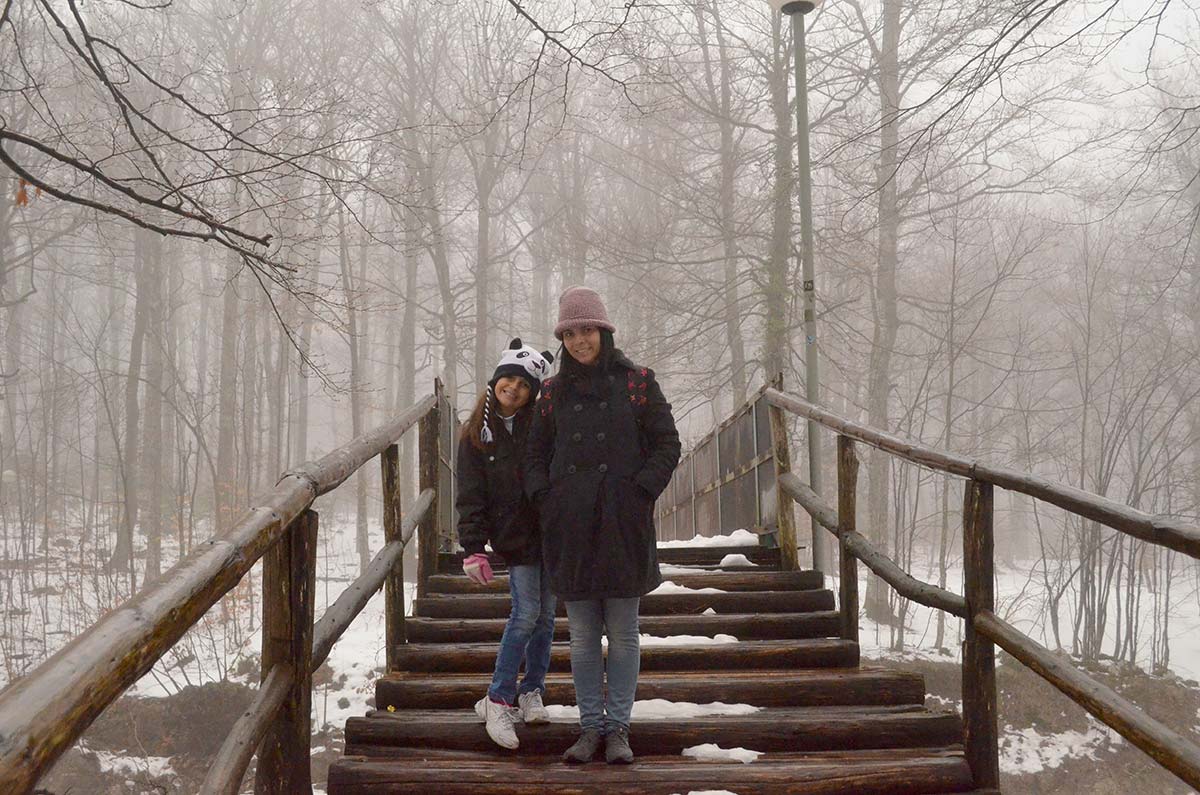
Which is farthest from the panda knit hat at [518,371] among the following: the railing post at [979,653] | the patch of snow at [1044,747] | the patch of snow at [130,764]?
the patch of snow at [1044,747]

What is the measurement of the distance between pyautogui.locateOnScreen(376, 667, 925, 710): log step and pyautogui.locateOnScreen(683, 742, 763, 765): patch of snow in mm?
485

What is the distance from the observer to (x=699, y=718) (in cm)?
376

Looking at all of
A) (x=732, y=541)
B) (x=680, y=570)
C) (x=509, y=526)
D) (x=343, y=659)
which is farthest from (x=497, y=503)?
(x=343, y=659)

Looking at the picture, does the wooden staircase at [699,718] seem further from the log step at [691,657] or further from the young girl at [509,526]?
the young girl at [509,526]

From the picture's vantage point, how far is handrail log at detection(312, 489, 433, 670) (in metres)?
3.13

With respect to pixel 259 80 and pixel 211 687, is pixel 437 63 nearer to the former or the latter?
pixel 259 80

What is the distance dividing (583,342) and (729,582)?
2469 mm

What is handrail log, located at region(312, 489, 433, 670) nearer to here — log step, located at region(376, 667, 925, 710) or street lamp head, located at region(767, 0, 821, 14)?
log step, located at region(376, 667, 925, 710)

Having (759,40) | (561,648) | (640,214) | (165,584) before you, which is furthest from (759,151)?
(165,584)

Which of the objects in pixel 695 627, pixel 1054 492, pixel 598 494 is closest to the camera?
pixel 1054 492

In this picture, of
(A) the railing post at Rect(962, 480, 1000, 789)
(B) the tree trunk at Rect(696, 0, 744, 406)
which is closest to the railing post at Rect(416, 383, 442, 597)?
(A) the railing post at Rect(962, 480, 1000, 789)

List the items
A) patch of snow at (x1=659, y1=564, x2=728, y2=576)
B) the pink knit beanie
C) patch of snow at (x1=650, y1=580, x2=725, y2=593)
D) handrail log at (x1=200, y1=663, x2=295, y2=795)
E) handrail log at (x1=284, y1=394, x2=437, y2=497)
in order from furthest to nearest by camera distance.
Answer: patch of snow at (x1=659, y1=564, x2=728, y2=576) < patch of snow at (x1=650, y1=580, x2=725, y2=593) < the pink knit beanie < handrail log at (x1=284, y1=394, x2=437, y2=497) < handrail log at (x1=200, y1=663, x2=295, y2=795)

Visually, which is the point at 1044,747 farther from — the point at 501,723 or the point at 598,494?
the point at 598,494

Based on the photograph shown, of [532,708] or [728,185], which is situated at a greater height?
[728,185]
